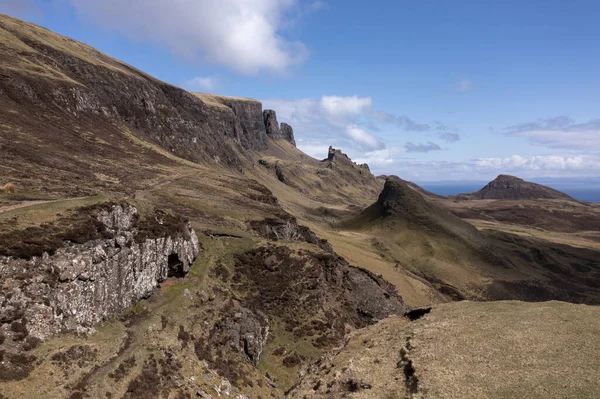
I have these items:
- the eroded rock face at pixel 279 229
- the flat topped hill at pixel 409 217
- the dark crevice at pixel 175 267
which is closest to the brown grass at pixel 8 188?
the dark crevice at pixel 175 267

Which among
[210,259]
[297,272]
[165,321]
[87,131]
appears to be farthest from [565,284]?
[87,131]

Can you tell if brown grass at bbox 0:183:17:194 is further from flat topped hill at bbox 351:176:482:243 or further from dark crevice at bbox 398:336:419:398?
flat topped hill at bbox 351:176:482:243

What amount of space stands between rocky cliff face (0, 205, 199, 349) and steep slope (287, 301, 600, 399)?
2295cm

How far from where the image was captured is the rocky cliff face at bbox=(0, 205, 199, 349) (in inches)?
1356

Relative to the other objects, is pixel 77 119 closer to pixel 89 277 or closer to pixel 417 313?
pixel 89 277

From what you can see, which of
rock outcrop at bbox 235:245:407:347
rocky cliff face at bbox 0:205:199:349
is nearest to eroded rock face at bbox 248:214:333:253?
rock outcrop at bbox 235:245:407:347

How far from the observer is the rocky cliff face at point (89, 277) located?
34.4 m

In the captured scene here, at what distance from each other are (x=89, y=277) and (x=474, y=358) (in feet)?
122

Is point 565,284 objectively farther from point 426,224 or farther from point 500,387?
point 500,387

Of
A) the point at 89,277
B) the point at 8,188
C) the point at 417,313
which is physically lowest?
the point at 417,313

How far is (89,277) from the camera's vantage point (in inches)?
1586

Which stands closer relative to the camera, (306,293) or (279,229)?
(306,293)

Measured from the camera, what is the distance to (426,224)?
15988cm

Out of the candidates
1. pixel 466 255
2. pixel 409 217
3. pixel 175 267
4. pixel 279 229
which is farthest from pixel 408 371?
pixel 409 217
